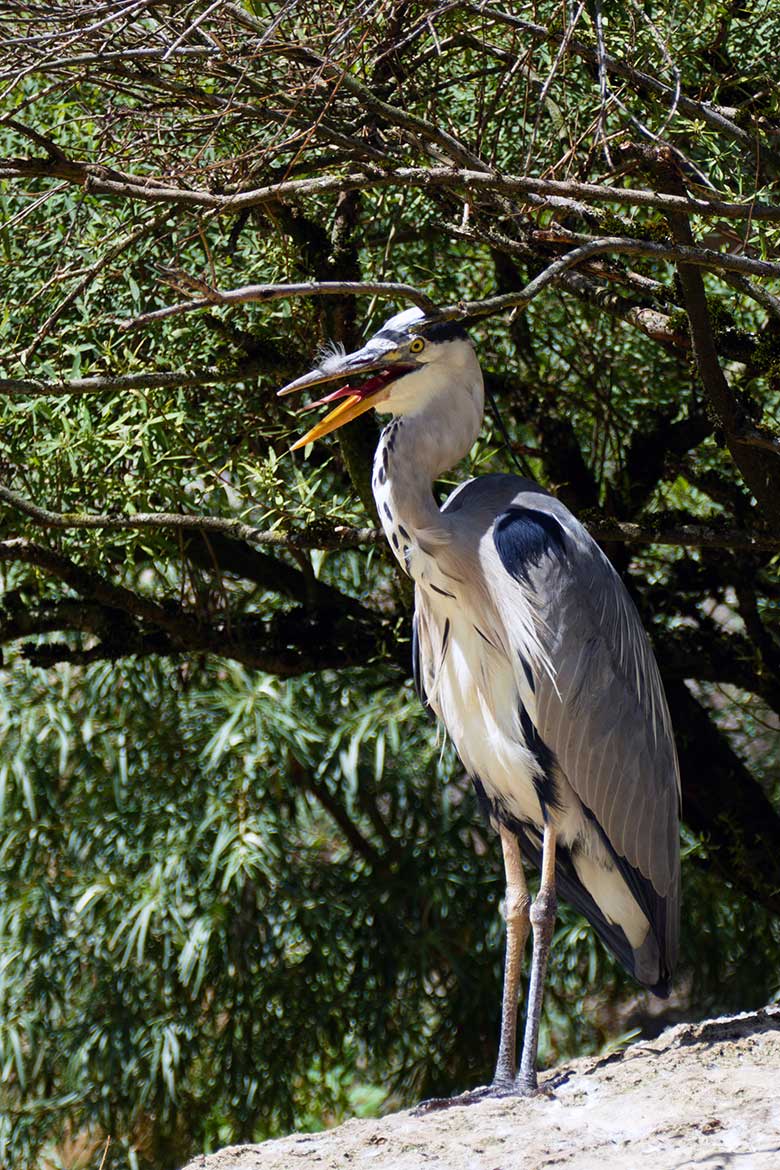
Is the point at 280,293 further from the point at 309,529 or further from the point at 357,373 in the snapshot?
the point at 309,529

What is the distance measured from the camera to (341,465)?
3562 mm

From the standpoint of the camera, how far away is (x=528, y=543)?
2605 millimetres

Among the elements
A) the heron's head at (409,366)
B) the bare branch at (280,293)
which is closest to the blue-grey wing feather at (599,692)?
the heron's head at (409,366)

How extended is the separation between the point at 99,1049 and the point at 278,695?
100 cm

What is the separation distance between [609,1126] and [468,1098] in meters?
0.41

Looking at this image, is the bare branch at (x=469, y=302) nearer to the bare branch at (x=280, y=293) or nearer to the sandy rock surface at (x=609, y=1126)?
the bare branch at (x=280, y=293)

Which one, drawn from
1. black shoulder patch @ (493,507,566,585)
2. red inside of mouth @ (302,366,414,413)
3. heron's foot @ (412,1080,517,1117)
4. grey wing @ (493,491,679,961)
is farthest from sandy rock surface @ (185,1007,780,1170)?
red inside of mouth @ (302,366,414,413)

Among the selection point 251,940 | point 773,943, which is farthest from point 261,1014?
point 773,943

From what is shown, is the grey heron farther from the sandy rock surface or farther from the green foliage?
the green foliage

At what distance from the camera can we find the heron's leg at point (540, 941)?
8.12 feet

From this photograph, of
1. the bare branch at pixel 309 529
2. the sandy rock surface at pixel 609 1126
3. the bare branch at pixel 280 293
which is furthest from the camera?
the bare branch at pixel 309 529

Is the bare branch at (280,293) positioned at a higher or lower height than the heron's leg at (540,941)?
higher

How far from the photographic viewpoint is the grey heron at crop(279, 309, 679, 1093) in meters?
2.59

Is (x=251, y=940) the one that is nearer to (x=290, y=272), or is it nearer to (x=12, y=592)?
(x=12, y=592)
